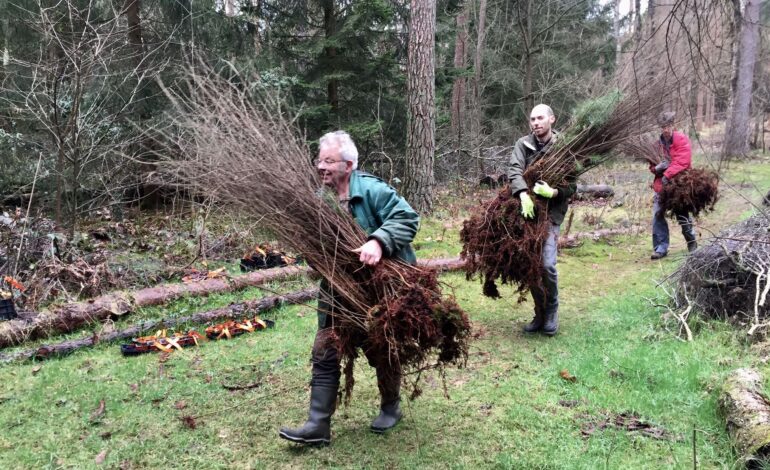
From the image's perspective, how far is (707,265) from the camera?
170 inches

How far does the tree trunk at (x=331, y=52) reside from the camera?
385 inches

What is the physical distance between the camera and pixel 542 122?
4.31 m

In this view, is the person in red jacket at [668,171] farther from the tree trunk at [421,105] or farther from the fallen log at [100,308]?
the fallen log at [100,308]

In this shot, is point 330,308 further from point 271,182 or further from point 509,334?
point 509,334

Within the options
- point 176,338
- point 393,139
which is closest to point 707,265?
point 176,338

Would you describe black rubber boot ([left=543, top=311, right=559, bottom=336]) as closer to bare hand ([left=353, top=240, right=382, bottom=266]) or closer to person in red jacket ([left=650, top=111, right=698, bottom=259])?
bare hand ([left=353, top=240, right=382, bottom=266])

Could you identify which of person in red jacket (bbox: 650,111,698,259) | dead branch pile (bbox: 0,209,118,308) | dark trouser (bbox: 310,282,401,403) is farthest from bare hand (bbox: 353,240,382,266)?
person in red jacket (bbox: 650,111,698,259)

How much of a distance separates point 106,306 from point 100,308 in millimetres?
57

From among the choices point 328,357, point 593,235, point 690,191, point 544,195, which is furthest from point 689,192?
point 328,357

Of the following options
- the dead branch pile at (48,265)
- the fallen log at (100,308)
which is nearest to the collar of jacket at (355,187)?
the fallen log at (100,308)

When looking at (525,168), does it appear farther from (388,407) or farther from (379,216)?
(388,407)

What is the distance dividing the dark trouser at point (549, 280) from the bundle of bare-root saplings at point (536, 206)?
0.43 feet

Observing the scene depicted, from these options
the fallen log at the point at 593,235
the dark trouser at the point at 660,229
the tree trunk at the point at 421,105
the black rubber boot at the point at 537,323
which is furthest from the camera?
the tree trunk at the point at 421,105

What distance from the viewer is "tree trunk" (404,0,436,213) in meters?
8.28
